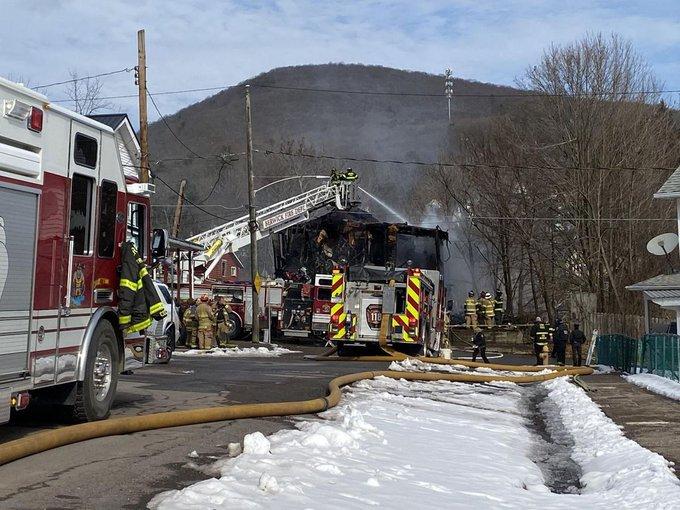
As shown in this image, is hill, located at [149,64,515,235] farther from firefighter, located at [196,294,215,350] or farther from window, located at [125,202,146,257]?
window, located at [125,202,146,257]

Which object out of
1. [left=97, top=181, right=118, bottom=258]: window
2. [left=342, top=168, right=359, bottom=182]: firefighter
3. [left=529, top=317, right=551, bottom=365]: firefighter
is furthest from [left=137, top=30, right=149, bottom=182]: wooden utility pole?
[left=97, top=181, right=118, bottom=258]: window

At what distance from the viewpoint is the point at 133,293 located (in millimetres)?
8695

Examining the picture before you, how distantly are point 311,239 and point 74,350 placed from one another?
55.4 ft

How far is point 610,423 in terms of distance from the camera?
435 inches

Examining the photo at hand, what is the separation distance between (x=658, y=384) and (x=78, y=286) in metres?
12.0

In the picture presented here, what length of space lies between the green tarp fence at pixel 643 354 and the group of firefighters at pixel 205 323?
10602 millimetres

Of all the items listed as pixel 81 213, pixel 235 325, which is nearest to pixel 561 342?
pixel 235 325

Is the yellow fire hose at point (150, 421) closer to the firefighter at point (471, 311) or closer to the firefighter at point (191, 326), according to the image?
the firefighter at point (191, 326)

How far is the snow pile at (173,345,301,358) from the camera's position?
2294 centimetres

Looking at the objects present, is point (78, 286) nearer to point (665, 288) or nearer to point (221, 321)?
point (221, 321)

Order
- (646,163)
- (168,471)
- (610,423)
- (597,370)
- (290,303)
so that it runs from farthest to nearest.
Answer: (646,163)
(290,303)
(597,370)
(610,423)
(168,471)

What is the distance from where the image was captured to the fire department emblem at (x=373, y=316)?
69.8 ft

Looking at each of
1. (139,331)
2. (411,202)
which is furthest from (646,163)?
(139,331)

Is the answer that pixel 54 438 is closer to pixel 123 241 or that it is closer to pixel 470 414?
pixel 123 241
